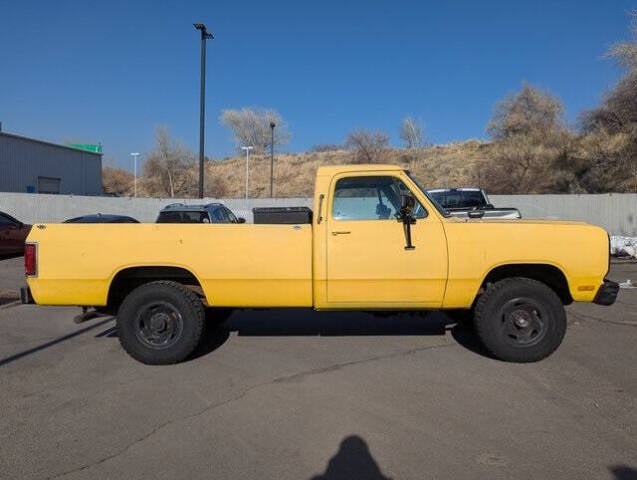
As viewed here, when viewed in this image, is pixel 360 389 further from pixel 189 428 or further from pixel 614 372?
pixel 614 372

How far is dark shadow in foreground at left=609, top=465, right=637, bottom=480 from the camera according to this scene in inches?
141

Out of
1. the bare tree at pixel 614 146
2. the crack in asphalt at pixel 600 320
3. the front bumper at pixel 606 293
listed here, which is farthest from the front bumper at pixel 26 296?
the bare tree at pixel 614 146

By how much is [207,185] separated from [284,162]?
9.64 metres

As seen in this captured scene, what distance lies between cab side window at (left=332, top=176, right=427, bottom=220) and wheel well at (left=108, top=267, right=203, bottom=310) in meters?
1.78

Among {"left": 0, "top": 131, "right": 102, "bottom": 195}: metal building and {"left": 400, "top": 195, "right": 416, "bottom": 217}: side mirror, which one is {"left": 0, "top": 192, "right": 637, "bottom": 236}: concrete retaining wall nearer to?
{"left": 0, "top": 131, "right": 102, "bottom": 195}: metal building

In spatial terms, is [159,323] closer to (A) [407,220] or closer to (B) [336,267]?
(B) [336,267]

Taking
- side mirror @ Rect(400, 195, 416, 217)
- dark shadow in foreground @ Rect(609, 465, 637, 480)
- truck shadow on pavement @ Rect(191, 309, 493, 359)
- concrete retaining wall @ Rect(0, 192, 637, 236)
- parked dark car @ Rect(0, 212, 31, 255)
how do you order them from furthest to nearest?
concrete retaining wall @ Rect(0, 192, 637, 236) → parked dark car @ Rect(0, 212, 31, 255) → truck shadow on pavement @ Rect(191, 309, 493, 359) → side mirror @ Rect(400, 195, 416, 217) → dark shadow in foreground @ Rect(609, 465, 637, 480)

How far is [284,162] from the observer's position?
6588 cm

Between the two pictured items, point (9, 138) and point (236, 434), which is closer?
point (236, 434)

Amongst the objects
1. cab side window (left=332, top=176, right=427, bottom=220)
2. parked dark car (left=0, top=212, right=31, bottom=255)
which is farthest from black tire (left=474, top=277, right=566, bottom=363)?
parked dark car (left=0, top=212, right=31, bottom=255)

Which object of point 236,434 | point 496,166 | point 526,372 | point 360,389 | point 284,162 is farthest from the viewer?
point 284,162

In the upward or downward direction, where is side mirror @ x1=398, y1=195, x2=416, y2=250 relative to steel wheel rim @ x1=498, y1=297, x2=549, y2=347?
upward

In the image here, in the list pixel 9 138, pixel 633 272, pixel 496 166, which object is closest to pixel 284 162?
pixel 496 166

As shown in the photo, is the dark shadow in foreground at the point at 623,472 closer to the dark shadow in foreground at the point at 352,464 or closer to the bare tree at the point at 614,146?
the dark shadow in foreground at the point at 352,464
